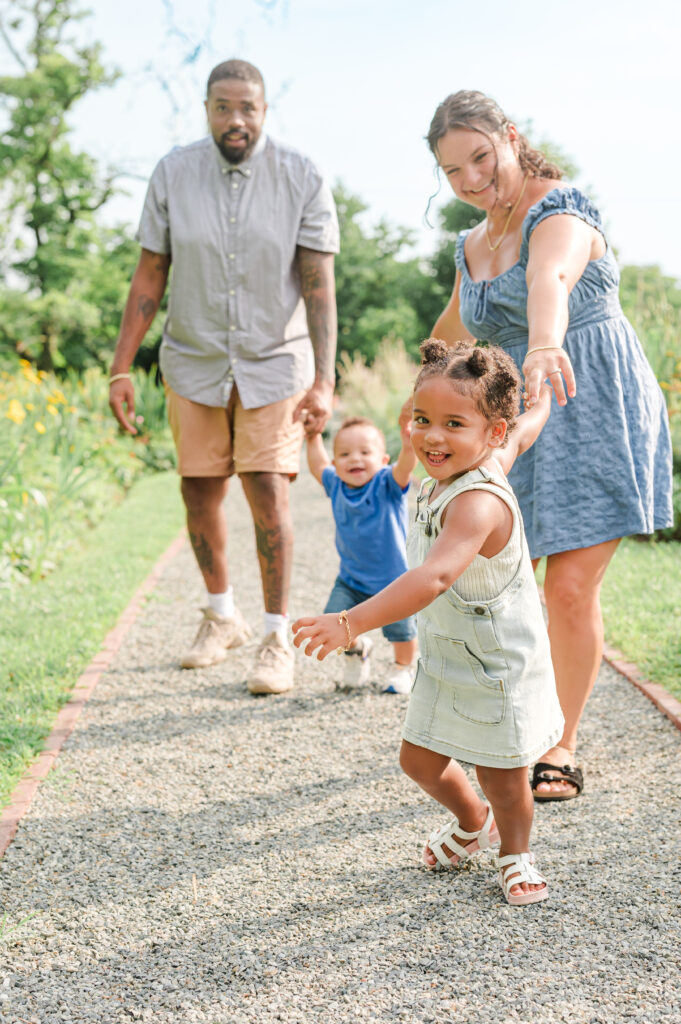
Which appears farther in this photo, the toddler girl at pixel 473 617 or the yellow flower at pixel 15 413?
the yellow flower at pixel 15 413

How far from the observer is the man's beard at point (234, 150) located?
133 inches

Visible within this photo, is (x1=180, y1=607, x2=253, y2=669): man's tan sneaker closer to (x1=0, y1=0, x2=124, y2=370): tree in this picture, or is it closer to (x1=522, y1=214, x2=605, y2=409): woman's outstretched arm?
(x1=522, y1=214, x2=605, y2=409): woman's outstretched arm

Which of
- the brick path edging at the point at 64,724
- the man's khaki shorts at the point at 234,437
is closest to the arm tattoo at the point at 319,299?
the man's khaki shorts at the point at 234,437

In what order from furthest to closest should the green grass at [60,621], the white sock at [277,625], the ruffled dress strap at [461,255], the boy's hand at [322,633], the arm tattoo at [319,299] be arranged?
the white sock at [277,625] → the arm tattoo at [319,299] → the green grass at [60,621] → the ruffled dress strap at [461,255] → the boy's hand at [322,633]

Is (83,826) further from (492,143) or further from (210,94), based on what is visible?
(210,94)

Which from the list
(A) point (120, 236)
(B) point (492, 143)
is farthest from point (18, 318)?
(B) point (492, 143)

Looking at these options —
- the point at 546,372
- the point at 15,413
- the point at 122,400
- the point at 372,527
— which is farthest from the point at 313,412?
the point at 15,413

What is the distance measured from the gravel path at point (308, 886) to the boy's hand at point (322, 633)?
0.74 meters

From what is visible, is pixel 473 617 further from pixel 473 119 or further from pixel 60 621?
pixel 60 621

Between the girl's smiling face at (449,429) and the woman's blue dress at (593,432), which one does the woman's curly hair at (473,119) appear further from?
the girl's smiling face at (449,429)

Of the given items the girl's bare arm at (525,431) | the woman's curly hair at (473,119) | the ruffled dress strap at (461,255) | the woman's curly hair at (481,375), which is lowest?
the girl's bare arm at (525,431)

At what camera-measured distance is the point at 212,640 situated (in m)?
3.93

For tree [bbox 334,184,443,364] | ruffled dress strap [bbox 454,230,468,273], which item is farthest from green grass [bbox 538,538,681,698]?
tree [bbox 334,184,443,364]

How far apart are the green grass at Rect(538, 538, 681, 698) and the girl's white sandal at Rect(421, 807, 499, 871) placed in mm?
1356
